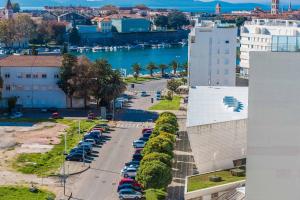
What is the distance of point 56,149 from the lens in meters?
15.1

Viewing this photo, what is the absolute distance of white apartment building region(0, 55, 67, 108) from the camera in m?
20.6

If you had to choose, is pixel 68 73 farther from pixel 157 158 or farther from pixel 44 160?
pixel 157 158

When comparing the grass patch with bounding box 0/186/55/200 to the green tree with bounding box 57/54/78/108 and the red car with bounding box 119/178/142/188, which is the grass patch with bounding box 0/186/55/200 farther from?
the green tree with bounding box 57/54/78/108

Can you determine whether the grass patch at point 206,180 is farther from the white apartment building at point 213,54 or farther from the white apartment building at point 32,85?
the white apartment building at point 213,54

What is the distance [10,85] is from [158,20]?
1608 inches

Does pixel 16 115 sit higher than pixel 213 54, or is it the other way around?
pixel 213 54

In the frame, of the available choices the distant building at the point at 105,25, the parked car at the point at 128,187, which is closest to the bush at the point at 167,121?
the parked car at the point at 128,187

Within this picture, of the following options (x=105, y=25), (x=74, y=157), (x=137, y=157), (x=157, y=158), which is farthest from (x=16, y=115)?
(x=105, y=25)

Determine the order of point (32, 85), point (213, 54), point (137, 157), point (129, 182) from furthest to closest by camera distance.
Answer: point (213, 54) < point (32, 85) < point (137, 157) < point (129, 182)

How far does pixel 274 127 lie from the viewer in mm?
5512

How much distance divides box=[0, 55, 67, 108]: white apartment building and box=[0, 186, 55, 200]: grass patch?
914 cm

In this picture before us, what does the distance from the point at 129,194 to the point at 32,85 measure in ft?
34.7

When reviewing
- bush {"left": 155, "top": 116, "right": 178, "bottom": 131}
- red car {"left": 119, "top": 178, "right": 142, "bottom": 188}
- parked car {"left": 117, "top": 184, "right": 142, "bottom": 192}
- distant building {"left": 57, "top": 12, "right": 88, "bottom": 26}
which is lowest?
parked car {"left": 117, "top": 184, "right": 142, "bottom": 192}

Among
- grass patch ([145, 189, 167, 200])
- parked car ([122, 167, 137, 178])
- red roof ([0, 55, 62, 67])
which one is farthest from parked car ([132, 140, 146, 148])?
red roof ([0, 55, 62, 67])
